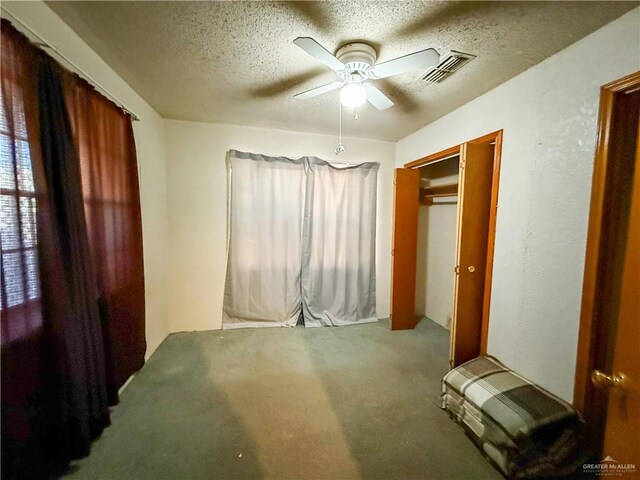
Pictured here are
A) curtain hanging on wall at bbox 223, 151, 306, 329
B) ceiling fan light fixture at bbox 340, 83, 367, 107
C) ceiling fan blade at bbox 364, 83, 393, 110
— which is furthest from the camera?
curtain hanging on wall at bbox 223, 151, 306, 329

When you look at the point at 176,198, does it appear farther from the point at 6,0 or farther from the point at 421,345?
the point at 421,345

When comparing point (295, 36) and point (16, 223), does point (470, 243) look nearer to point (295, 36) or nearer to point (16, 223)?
point (295, 36)

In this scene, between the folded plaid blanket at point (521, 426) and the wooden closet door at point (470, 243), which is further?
the wooden closet door at point (470, 243)

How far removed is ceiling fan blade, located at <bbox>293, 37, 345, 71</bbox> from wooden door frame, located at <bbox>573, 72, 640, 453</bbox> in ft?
4.38

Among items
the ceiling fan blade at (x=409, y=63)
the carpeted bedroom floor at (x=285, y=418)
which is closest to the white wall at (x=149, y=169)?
the carpeted bedroom floor at (x=285, y=418)

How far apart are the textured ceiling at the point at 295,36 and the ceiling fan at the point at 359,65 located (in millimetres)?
58

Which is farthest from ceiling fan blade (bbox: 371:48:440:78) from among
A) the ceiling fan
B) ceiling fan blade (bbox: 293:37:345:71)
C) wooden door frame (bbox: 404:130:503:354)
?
wooden door frame (bbox: 404:130:503:354)

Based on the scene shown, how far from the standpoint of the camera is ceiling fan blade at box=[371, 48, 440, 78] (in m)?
1.23

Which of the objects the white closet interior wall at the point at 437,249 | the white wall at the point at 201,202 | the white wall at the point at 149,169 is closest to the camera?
the white wall at the point at 149,169

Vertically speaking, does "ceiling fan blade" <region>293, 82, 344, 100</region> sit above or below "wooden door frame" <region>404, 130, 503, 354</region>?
above

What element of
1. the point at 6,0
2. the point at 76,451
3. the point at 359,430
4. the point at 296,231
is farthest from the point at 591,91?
the point at 76,451

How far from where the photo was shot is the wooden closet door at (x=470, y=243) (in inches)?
75.9

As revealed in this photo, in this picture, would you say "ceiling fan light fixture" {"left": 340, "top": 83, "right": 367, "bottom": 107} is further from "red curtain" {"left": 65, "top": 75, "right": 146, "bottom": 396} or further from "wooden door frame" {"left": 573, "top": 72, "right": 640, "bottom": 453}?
"red curtain" {"left": 65, "top": 75, "right": 146, "bottom": 396}

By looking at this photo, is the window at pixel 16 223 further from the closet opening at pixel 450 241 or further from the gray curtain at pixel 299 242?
the closet opening at pixel 450 241
